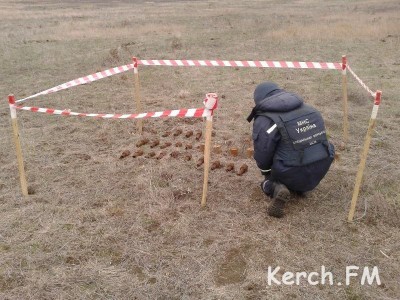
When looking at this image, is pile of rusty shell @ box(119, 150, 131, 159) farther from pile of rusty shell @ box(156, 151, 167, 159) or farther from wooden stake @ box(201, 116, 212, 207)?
wooden stake @ box(201, 116, 212, 207)

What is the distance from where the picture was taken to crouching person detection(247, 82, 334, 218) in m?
4.04

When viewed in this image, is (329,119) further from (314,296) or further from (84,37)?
(84,37)

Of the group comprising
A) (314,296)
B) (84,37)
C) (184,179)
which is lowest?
(314,296)

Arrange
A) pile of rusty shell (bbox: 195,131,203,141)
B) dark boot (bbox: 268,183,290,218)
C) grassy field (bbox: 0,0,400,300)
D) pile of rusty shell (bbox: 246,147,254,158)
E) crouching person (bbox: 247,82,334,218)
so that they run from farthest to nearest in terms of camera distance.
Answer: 1. pile of rusty shell (bbox: 195,131,203,141)
2. pile of rusty shell (bbox: 246,147,254,158)
3. dark boot (bbox: 268,183,290,218)
4. crouching person (bbox: 247,82,334,218)
5. grassy field (bbox: 0,0,400,300)

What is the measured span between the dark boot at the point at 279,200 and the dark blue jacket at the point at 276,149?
110mm

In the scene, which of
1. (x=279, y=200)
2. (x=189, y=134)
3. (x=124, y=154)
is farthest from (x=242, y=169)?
(x=124, y=154)

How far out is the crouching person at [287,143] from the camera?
159 inches

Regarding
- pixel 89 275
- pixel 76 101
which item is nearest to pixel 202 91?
pixel 76 101

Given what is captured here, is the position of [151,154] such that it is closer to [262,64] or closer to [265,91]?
[265,91]

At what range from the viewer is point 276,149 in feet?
13.6

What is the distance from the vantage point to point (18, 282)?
349cm

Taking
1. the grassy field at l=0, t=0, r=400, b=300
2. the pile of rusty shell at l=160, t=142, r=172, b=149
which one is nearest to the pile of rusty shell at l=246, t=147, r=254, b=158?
the grassy field at l=0, t=0, r=400, b=300

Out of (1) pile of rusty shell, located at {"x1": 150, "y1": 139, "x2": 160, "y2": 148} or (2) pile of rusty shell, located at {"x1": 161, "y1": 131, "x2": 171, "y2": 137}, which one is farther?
(2) pile of rusty shell, located at {"x1": 161, "y1": 131, "x2": 171, "y2": 137}

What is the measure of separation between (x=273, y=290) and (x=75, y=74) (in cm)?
919
